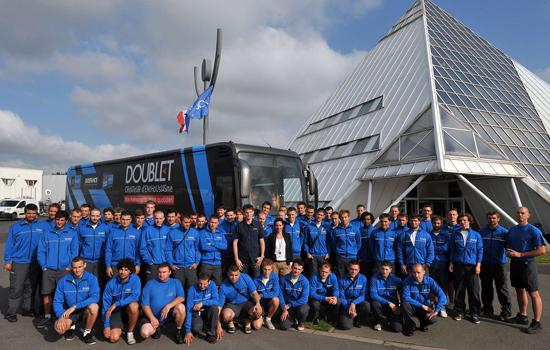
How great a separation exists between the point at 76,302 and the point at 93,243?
1336 mm

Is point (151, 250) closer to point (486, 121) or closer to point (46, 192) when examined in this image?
point (486, 121)

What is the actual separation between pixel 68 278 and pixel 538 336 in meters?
6.61

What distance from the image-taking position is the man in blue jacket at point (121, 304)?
16.1 feet

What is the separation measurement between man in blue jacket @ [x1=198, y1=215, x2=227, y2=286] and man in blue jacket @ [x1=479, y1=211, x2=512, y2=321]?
14.4 ft

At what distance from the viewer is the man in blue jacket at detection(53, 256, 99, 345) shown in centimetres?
486

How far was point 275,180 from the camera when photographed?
28.6 ft

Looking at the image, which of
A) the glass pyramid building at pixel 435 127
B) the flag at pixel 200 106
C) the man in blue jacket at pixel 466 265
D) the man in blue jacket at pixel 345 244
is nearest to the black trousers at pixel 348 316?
the man in blue jacket at pixel 345 244

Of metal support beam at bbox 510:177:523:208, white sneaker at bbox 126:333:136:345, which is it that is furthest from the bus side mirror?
metal support beam at bbox 510:177:523:208

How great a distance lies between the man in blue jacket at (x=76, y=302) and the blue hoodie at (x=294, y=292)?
266cm

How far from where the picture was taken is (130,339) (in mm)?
A: 4832

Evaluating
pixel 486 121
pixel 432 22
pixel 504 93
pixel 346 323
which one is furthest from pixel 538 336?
pixel 432 22

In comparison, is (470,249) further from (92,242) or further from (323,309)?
(92,242)

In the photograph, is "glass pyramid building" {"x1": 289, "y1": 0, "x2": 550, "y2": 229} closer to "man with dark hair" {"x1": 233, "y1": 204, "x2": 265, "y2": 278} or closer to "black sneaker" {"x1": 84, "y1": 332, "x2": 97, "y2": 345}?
"man with dark hair" {"x1": 233, "y1": 204, "x2": 265, "y2": 278}

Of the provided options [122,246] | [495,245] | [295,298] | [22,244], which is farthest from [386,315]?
[22,244]
